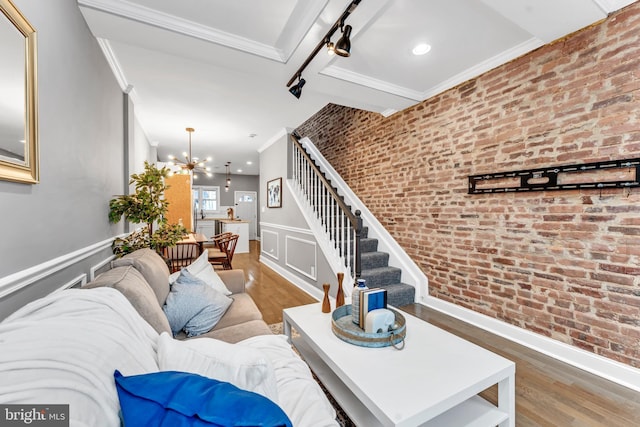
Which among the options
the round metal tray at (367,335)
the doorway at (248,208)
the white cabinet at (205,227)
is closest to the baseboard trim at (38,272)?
the round metal tray at (367,335)

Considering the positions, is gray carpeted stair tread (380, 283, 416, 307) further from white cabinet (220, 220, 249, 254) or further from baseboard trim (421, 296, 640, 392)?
white cabinet (220, 220, 249, 254)

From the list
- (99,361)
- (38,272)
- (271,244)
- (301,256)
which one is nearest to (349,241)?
(301,256)

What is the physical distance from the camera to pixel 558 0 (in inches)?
71.1

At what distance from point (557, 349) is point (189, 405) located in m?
2.87

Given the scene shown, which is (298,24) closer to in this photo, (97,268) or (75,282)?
(75,282)

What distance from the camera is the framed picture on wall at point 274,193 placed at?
5035 millimetres

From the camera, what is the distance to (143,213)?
8.73 ft

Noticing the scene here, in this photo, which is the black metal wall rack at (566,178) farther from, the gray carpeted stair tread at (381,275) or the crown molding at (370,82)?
the gray carpeted stair tread at (381,275)

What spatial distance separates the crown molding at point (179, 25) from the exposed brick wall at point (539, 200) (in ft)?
6.80

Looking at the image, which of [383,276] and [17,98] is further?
[383,276]

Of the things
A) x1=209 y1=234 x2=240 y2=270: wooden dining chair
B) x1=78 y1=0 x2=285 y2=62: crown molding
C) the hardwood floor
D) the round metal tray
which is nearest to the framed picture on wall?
x1=209 y1=234 x2=240 y2=270: wooden dining chair

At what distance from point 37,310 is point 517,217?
3.24 metres

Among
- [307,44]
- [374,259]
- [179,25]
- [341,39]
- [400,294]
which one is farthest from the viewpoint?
[374,259]

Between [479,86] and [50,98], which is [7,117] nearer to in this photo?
[50,98]
